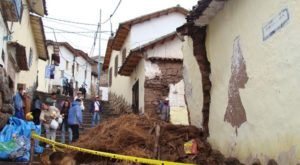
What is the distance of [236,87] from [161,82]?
12302 millimetres

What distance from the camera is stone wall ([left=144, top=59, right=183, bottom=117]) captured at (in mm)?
19938

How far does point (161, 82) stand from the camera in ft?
66.0

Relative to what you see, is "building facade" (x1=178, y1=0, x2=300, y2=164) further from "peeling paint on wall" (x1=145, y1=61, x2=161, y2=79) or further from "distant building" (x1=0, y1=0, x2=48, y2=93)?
"peeling paint on wall" (x1=145, y1=61, x2=161, y2=79)

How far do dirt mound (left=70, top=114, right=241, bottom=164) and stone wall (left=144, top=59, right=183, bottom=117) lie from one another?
9.76 m

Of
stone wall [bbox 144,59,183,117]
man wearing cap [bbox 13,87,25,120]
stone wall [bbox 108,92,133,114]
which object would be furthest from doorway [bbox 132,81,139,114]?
man wearing cap [bbox 13,87,25,120]

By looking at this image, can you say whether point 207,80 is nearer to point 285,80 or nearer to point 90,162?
point 90,162

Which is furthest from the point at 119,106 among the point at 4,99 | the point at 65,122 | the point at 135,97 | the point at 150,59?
the point at 4,99

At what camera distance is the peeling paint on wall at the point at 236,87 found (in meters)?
7.52

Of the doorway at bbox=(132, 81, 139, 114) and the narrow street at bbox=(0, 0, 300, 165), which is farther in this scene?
the doorway at bbox=(132, 81, 139, 114)

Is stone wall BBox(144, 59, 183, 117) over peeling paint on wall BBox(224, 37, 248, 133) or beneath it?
over

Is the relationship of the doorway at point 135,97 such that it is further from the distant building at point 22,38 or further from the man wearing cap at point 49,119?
the man wearing cap at point 49,119

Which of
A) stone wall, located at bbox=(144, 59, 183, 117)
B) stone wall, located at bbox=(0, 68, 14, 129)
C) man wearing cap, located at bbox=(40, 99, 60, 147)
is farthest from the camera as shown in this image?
stone wall, located at bbox=(144, 59, 183, 117)

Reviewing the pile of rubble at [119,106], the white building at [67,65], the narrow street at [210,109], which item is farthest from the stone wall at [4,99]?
the white building at [67,65]

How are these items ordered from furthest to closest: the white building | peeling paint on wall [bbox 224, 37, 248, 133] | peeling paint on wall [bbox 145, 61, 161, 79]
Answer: the white building → peeling paint on wall [bbox 145, 61, 161, 79] → peeling paint on wall [bbox 224, 37, 248, 133]
